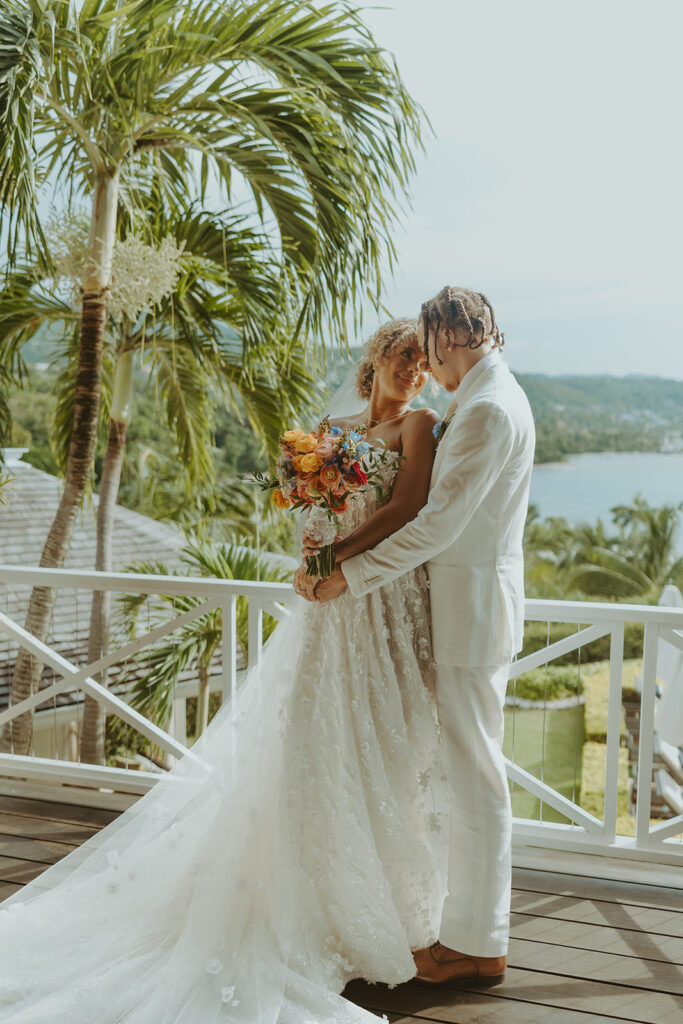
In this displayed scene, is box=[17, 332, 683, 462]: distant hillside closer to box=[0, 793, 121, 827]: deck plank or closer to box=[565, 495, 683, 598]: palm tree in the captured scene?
box=[565, 495, 683, 598]: palm tree

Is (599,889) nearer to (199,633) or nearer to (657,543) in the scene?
(199,633)

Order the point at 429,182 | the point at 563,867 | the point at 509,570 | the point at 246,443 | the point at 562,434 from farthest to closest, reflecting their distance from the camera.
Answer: the point at 429,182 → the point at 562,434 → the point at 246,443 → the point at 563,867 → the point at 509,570

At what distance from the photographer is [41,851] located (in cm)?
300

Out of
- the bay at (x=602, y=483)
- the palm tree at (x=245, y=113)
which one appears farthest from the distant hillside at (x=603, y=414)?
the palm tree at (x=245, y=113)

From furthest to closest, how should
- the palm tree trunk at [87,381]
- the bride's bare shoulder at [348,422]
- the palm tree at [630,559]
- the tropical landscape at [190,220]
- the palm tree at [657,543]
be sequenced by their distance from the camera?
the palm tree at [630,559] → the palm tree at [657,543] → the palm tree trunk at [87,381] → the tropical landscape at [190,220] → the bride's bare shoulder at [348,422]

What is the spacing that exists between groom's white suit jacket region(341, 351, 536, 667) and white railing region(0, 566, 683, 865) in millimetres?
479

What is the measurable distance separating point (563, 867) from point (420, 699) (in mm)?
1063

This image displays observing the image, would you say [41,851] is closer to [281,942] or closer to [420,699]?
[281,942]

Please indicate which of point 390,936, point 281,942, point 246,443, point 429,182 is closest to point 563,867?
point 390,936

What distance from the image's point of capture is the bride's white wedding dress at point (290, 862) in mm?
2102

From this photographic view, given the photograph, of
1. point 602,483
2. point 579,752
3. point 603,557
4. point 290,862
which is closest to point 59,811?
point 290,862

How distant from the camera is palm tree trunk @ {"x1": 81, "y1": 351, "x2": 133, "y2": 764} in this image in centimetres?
645

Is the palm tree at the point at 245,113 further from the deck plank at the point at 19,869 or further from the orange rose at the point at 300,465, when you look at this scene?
the deck plank at the point at 19,869

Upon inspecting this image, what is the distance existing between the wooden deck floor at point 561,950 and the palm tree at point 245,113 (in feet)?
7.44
